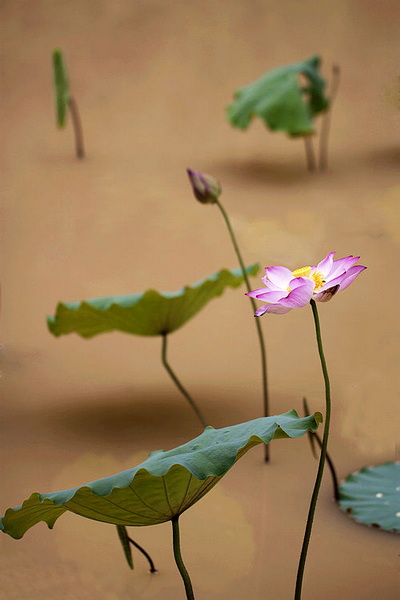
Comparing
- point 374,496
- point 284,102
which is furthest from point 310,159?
point 374,496

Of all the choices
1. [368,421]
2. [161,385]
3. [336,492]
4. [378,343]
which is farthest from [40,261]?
[336,492]

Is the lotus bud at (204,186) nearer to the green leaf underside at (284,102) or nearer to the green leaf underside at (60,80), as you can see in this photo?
the green leaf underside at (284,102)

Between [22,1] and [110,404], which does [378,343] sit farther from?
[22,1]

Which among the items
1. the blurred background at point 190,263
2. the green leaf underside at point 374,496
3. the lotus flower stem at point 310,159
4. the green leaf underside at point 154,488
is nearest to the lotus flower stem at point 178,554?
the green leaf underside at point 154,488

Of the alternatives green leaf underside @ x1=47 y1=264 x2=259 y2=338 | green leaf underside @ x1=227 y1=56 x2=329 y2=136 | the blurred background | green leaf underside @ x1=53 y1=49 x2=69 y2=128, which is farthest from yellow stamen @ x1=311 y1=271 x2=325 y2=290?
green leaf underside @ x1=53 y1=49 x2=69 y2=128

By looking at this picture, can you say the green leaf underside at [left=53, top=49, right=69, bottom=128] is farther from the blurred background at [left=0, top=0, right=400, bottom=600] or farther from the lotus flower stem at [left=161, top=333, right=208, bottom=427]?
the lotus flower stem at [left=161, top=333, right=208, bottom=427]

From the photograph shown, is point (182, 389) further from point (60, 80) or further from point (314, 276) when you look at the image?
point (60, 80)
